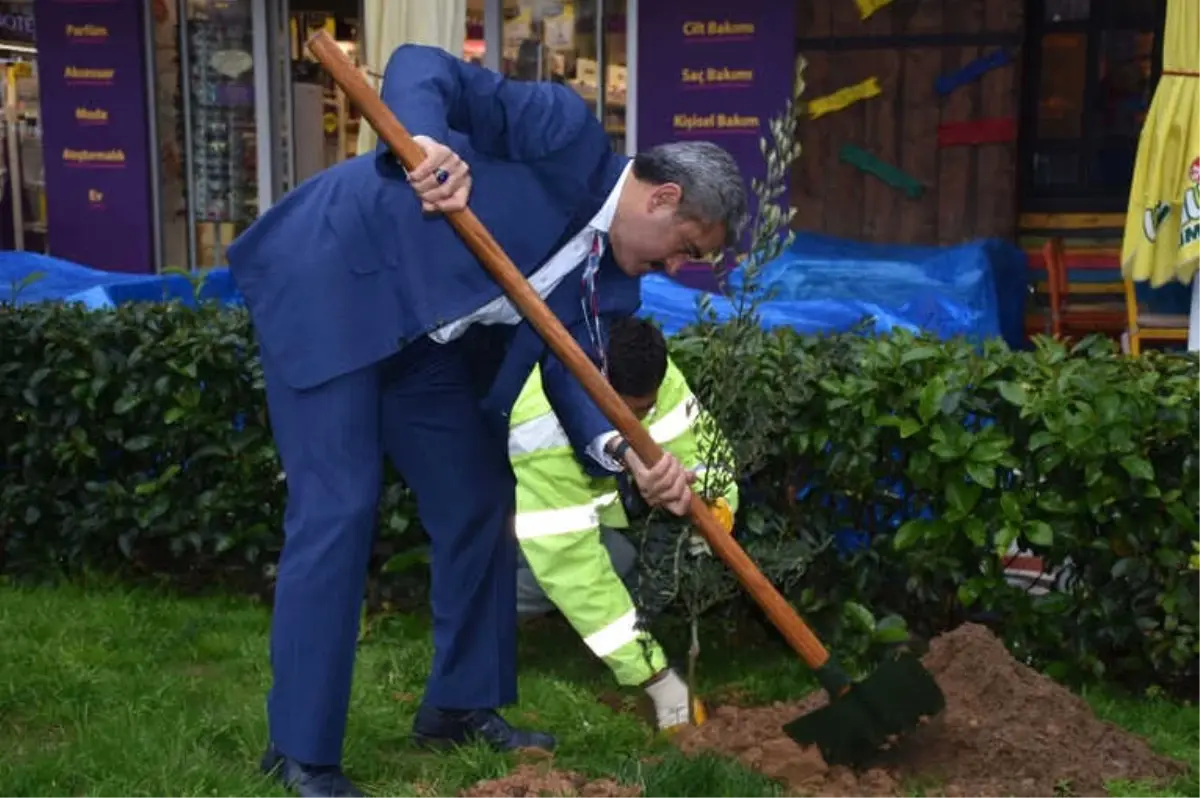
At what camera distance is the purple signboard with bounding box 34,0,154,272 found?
37.7 ft

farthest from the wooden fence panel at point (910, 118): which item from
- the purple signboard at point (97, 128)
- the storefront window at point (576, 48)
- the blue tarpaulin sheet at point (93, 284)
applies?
the purple signboard at point (97, 128)

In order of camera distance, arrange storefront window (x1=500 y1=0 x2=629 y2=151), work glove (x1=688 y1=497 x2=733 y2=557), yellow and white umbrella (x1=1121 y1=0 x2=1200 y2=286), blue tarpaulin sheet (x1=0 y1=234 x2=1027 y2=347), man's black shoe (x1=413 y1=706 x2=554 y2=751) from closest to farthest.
A: work glove (x1=688 y1=497 x2=733 y2=557), man's black shoe (x1=413 y1=706 x2=554 y2=751), blue tarpaulin sheet (x1=0 y1=234 x2=1027 y2=347), yellow and white umbrella (x1=1121 y1=0 x2=1200 y2=286), storefront window (x1=500 y1=0 x2=629 y2=151)

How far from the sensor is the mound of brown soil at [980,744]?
330 cm

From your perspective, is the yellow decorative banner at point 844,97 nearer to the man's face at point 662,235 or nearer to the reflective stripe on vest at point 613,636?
the reflective stripe on vest at point 613,636

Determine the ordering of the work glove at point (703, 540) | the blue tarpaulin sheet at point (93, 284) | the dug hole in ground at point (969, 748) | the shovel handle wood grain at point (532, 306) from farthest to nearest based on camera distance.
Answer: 1. the blue tarpaulin sheet at point (93, 284)
2. the work glove at point (703, 540)
3. the dug hole in ground at point (969, 748)
4. the shovel handle wood grain at point (532, 306)

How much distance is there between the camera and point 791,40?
9.68m

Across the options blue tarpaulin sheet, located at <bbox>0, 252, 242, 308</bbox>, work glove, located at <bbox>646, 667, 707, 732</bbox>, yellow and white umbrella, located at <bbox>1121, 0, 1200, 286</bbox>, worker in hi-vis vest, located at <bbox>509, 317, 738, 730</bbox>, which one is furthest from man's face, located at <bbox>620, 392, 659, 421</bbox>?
yellow and white umbrella, located at <bbox>1121, 0, 1200, 286</bbox>

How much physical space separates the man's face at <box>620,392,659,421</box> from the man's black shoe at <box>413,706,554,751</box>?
3.02 feet

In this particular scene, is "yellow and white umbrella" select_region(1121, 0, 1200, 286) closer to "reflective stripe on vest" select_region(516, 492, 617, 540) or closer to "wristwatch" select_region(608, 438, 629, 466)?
"reflective stripe on vest" select_region(516, 492, 617, 540)

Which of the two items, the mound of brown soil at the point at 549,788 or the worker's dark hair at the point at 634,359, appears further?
→ the worker's dark hair at the point at 634,359

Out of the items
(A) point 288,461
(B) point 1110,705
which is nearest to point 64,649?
(A) point 288,461

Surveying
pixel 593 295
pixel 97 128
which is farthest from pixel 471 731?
pixel 97 128

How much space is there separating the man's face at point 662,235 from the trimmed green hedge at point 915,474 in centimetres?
48

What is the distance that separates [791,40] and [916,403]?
6102mm
